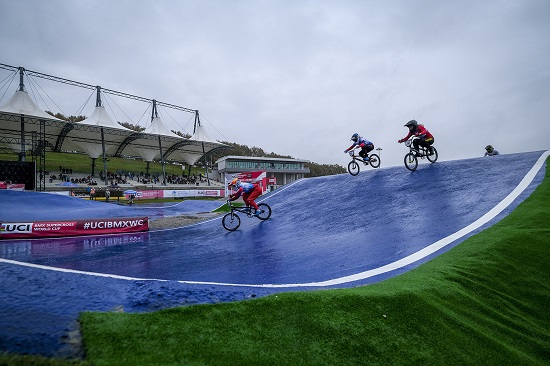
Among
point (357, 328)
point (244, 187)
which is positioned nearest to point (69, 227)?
point (244, 187)

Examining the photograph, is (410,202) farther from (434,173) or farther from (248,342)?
(248,342)

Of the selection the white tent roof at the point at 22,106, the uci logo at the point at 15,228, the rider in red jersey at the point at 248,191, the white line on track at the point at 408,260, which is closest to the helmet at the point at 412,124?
the white line on track at the point at 408,260

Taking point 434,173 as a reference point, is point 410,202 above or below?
below

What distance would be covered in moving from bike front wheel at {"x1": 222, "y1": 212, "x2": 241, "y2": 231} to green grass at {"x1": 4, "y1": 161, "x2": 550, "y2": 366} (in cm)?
942

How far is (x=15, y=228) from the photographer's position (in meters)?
11.1

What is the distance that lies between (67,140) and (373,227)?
62.0 m

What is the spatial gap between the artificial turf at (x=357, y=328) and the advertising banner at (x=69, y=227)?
12.1 m

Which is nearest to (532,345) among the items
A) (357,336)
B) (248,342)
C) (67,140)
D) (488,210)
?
(357,336)

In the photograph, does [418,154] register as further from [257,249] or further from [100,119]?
[100,119]

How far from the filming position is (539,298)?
358 centimetres

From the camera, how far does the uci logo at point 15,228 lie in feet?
36.0

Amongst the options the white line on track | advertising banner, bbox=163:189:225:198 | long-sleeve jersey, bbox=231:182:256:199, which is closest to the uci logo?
the white line on track

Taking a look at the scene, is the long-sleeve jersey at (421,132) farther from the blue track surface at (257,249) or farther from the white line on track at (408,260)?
the white line on track at (408,260)

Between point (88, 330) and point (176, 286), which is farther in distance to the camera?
point (176, 286)
